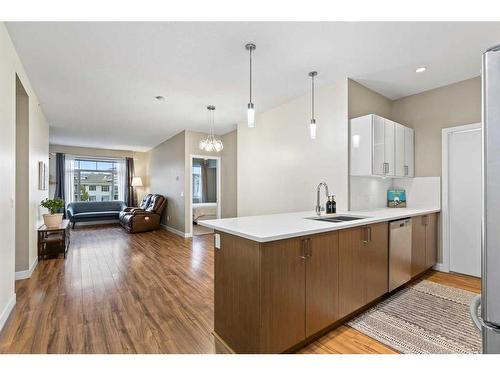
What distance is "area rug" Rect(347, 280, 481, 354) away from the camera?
189 cm

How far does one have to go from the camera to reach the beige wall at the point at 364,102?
331 centimetres

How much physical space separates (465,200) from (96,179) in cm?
1022

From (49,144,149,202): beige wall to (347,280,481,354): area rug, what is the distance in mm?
8747

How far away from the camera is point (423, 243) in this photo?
10.8 ft

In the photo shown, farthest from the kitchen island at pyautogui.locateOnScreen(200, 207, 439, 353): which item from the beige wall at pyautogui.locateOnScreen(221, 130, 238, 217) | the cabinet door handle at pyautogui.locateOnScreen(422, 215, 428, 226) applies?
the beige wall at pyautogui.locateOnScreen(221, 130, 238, 217)

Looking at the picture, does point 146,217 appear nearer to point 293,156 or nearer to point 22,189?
point 22,189

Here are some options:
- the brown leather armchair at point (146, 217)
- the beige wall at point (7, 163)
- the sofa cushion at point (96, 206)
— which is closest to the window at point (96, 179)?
the sofa cushion at point (96, 206)

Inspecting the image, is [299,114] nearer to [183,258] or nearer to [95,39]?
[95,39]

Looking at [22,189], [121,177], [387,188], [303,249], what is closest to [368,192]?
[387,188]

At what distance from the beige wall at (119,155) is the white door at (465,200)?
8894 millimetres

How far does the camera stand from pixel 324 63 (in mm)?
2865

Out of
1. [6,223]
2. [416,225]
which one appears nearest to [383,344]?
[416,225]

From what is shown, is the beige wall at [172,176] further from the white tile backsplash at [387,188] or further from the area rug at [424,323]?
the area rug at [424,323]

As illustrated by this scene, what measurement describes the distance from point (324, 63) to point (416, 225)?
7.52ft
